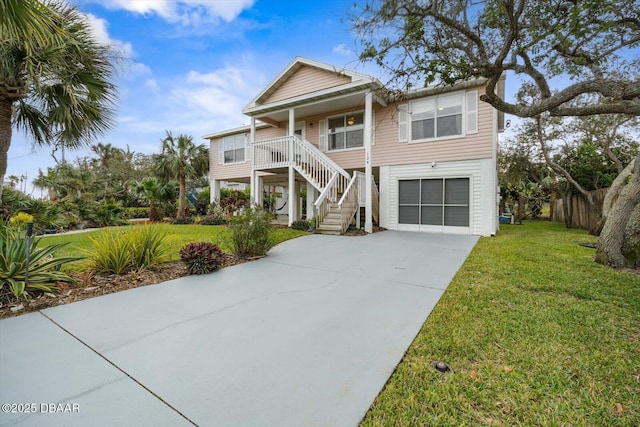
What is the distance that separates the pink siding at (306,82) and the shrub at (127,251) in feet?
29.2

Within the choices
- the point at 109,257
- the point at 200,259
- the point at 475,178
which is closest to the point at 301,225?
the point at 200,259

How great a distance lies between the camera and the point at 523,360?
228 centimetres

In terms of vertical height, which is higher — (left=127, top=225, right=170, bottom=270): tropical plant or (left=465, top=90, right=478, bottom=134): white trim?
(left=465, top=90, right=478, bottom=134): white trim

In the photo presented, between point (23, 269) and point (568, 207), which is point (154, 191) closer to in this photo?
point (23, 269)

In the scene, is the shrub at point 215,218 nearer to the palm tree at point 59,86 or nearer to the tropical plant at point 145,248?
the palm tree at point 59,86

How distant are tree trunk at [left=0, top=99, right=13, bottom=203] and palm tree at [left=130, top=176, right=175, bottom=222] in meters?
9.58

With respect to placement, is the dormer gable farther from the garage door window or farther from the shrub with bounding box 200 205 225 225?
the shrub with bounding box 200 205 225 225

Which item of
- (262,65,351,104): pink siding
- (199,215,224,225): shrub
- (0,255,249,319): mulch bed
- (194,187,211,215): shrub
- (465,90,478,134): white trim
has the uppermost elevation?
(262,65,351,104): pink siding

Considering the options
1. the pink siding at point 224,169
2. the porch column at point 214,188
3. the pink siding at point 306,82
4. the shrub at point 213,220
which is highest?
the pink siding at point 306,82

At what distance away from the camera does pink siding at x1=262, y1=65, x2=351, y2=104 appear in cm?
1116

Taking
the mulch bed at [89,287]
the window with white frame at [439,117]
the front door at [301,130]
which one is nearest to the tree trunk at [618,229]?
the window with white frame at [439,117]

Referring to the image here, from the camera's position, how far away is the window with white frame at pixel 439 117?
31.7ft

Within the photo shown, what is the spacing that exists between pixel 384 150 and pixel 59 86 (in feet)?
31.4

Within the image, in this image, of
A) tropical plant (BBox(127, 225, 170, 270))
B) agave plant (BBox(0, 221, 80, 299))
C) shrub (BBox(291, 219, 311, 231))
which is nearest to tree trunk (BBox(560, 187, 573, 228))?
shrub (BBox(291, 219, 311, 231))
